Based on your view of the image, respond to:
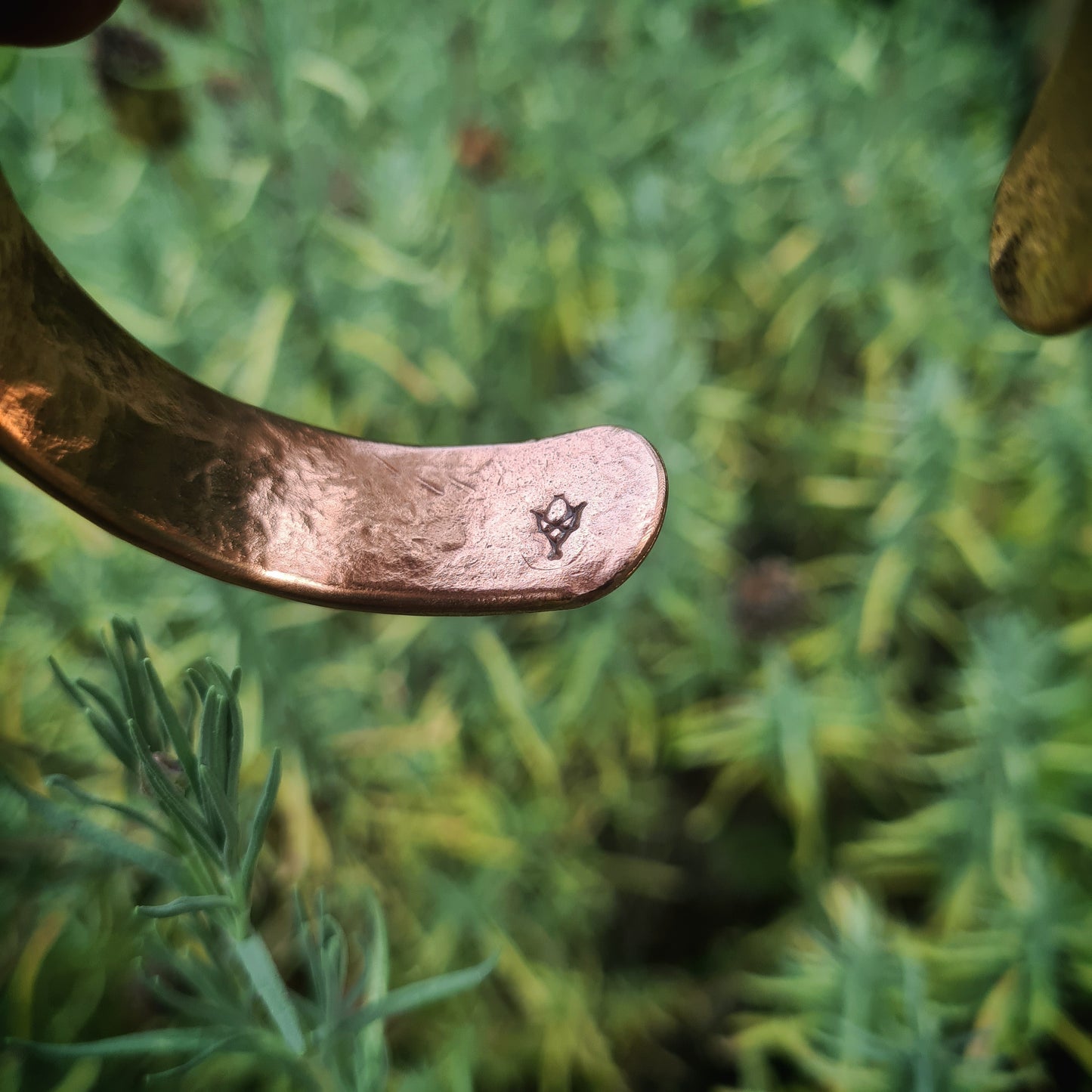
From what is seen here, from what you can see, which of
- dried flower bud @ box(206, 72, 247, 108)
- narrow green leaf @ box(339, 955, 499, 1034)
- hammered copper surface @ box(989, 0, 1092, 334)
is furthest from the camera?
dried flower bud @ box(206, 72, 247, 108)

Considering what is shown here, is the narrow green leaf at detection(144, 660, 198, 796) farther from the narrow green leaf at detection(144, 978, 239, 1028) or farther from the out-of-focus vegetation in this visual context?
the out-of-focus vegetation

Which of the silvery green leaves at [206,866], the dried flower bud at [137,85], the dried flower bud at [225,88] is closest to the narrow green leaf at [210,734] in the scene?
the silvery green leaves at [206,866]

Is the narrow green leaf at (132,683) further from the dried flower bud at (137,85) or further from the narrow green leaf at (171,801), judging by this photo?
the dried flower bud at (137,85)

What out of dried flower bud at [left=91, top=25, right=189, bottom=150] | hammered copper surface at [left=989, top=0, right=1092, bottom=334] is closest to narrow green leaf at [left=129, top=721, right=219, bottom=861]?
hammered copper surface at [left=989, top=0, right=1092, bottom=334]

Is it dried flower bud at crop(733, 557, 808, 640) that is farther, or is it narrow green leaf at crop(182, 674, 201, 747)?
dried flower bud at crop(733, 557, 808, 640)

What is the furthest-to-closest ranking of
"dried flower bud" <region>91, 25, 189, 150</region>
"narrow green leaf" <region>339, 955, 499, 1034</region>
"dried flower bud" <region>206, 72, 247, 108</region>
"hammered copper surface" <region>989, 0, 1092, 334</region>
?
"dried flower bud" <region>206, 72, 247, 108</region>
"dried flower bud" <region>91, 25, 189, 150</region>
"narrow green leaf" <region>339, 955, 499, 1034</region>
"hammered copper surface" <region>989, 0, 1092, 334</region>

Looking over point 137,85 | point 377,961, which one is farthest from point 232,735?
point 137,85

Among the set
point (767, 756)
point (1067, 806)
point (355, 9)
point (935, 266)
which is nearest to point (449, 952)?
point (767, 756)

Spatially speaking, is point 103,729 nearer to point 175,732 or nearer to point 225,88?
point 175,732
